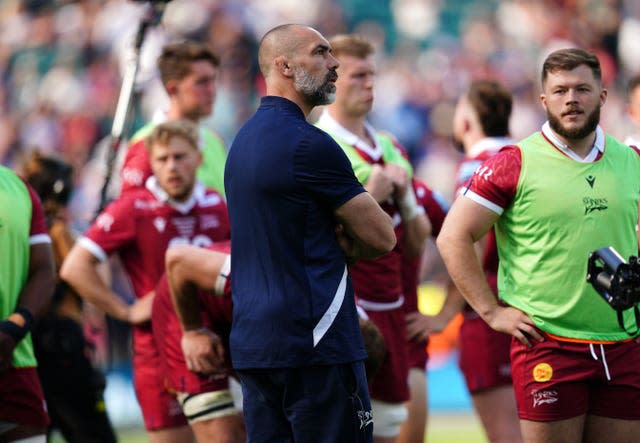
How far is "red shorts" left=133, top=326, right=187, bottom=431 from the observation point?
6922mm

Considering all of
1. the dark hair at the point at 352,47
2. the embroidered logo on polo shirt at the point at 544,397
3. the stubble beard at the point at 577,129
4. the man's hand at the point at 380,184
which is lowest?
the embroidered logo on polo shirt at the point at 544,397

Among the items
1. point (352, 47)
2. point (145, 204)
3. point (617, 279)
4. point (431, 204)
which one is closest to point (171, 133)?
point (145, 204)

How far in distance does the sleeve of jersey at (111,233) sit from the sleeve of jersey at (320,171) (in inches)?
105

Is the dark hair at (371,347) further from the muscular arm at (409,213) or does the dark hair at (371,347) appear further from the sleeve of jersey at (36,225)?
the sleeve of jersey at (36,225)

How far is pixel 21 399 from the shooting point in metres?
5.66

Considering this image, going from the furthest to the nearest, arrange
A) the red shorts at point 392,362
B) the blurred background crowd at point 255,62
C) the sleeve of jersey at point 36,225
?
the blurred background crowd at point 255,62
the red shorts at point 392,362
the sleeve of jersey at point 36,225

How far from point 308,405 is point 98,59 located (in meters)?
13.0

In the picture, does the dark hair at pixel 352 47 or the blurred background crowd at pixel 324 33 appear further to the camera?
the blurred background crowd at pixel 324 33

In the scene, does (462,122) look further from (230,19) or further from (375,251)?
(230,19)

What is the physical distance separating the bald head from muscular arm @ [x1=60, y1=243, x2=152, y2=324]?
246 centimetres

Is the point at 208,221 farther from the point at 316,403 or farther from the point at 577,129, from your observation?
the point at 316,403

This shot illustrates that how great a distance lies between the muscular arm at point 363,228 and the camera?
472 cm

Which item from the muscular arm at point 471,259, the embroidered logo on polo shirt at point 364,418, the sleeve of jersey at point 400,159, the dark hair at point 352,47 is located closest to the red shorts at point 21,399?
the embroidered logo on polo shirt at point 364,418

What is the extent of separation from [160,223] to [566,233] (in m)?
2.66
